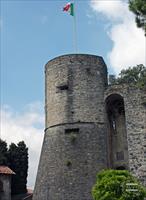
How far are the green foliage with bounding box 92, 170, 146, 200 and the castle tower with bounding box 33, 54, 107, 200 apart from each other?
3618 mm

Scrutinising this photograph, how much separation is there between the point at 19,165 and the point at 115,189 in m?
13.5

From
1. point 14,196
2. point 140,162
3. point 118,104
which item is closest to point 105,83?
point 118,104

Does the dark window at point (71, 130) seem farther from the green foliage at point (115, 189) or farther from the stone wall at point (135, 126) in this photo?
the green foliage at point (115, 189)

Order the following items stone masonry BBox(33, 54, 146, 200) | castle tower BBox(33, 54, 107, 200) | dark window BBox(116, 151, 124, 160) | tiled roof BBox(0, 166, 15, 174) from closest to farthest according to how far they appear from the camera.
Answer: castle tower BBox(33, 54, 107, 200) < stone masonry BBox(33, 54, 146, 200) < dark window BBox(116, 151, 124, 160) < tiled roof BBox(0, 166, 15, 174)

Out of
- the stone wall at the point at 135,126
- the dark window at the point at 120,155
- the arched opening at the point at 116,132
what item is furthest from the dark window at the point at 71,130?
the dark window at the point at 120,155

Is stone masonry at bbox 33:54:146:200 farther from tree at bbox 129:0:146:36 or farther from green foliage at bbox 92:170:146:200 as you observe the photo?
tree at bbox 129:0:146:36

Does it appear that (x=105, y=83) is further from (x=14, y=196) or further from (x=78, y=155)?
(x=14, y=196)

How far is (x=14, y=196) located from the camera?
26.4 meters

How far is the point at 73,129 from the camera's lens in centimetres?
2116

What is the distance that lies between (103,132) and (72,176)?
3.12 m

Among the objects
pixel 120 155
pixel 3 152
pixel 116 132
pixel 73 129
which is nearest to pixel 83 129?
pixel 73 129

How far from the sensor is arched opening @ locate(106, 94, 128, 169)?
21.8 m

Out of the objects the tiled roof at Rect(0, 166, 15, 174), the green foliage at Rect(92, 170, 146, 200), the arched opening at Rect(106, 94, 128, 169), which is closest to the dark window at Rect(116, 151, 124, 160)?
the arched opening at Rect(106, 94, 128, 169)

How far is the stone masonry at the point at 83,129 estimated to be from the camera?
20.0 meters
